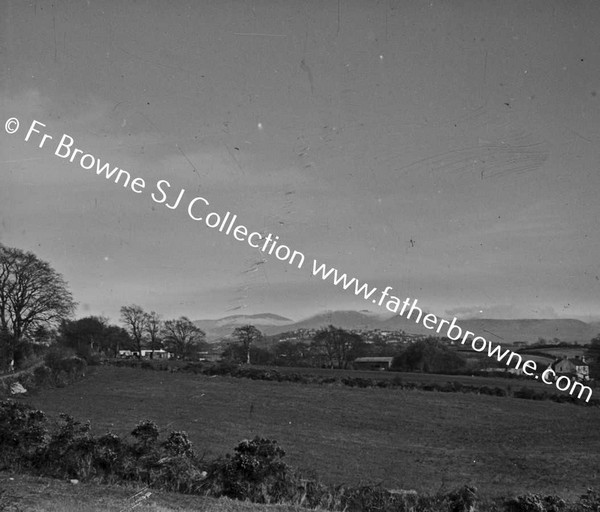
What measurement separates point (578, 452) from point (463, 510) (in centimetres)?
1063

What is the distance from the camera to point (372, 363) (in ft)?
129

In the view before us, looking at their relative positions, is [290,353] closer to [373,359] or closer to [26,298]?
[373,359]

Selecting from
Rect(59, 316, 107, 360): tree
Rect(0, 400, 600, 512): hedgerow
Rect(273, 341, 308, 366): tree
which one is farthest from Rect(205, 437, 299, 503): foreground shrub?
Rect(273, 341, 308, 366): tree

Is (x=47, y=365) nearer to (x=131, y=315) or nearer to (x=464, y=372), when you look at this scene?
(x=131, y=315)

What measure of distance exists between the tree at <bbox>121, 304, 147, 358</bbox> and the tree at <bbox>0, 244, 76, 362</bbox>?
2626 millimetres

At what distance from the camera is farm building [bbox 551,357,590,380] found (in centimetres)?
2016

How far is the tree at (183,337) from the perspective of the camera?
26.3 meters

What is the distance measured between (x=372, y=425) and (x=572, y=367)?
7.80m

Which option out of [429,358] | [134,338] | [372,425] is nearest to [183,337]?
[134,338]

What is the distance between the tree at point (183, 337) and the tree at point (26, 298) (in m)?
4.29

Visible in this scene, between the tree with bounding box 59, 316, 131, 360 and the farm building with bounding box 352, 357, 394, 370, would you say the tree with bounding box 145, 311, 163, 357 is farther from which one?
the farm building with bounding box 352, 357, 394, 370

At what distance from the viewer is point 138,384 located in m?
23.5

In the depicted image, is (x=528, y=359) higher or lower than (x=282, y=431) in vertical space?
higher

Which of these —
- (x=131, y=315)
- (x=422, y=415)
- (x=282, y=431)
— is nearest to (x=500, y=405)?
(x=422, y=415)
